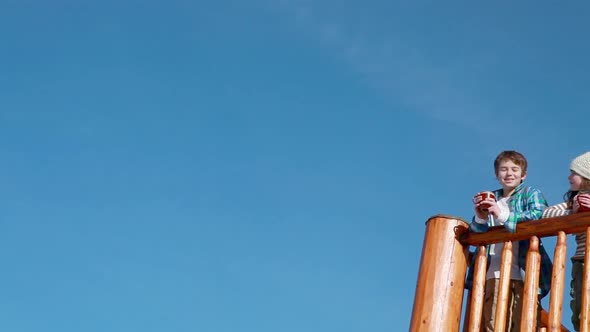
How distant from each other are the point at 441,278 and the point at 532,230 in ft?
2.17

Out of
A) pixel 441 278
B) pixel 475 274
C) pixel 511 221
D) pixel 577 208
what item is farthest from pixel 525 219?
pixel 441 278

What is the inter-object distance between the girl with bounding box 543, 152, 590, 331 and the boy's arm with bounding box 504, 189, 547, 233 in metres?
0.09

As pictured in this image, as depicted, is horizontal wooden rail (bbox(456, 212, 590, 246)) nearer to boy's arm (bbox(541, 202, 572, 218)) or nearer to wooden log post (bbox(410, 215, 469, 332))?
wooden log post (bbox(410, 215, 469, 332))

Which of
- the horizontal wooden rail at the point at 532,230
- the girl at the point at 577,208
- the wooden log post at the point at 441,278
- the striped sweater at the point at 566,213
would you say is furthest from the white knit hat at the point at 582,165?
the wooden log post at the point at 441,278

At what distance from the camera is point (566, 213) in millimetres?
5473

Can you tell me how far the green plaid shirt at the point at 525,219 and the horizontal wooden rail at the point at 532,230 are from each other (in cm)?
4

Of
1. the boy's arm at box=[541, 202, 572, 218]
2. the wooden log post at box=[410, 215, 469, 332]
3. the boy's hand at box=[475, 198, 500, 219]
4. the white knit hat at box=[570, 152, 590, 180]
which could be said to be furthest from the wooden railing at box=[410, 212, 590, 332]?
the white knit hat at box=[570, 152, 590, 180]

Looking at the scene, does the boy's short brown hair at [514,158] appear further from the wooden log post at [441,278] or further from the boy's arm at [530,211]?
the wooden log post at [441,278]

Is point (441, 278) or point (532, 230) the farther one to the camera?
point (441, 278)

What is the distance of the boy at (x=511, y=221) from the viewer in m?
5.35

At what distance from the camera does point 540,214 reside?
5.44m

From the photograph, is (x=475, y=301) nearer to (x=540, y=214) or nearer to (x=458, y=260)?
(x=458, y=260)

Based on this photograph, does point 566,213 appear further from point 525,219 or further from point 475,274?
point 475,274

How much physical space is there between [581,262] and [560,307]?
63cm
